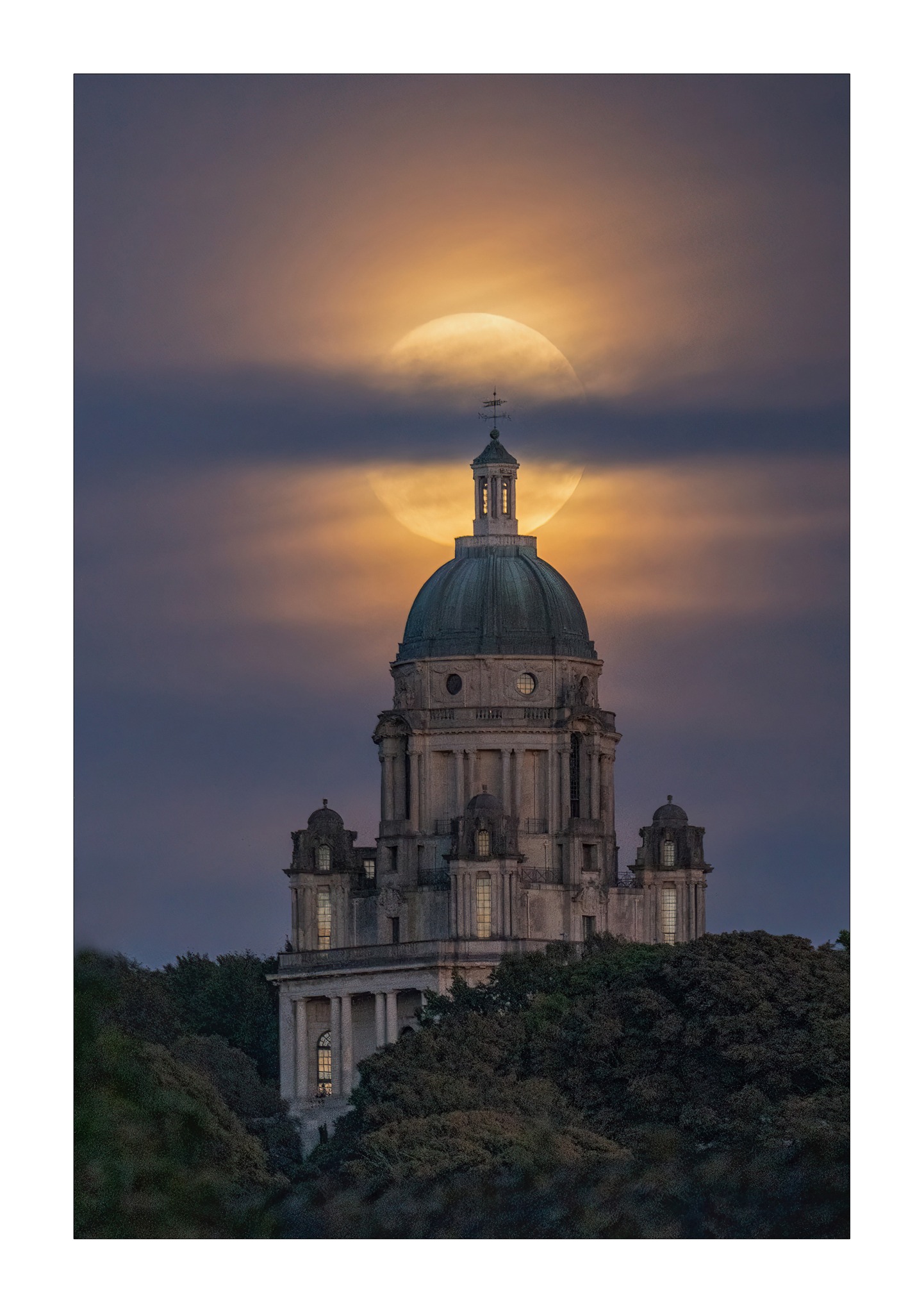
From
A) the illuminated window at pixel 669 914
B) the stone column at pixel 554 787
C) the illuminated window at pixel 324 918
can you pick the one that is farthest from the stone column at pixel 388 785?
the illuminated window at pixel 669 914

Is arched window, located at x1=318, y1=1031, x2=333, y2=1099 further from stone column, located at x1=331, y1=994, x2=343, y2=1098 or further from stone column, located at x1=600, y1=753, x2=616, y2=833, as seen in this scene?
stone column, located at x1=600, y1=753, x2=616, y2=833

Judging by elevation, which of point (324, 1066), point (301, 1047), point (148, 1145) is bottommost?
point (148, 1145)

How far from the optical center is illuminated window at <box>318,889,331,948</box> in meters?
172

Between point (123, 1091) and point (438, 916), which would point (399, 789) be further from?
point (123, 1091)

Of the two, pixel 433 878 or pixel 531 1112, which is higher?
pixel 433 878

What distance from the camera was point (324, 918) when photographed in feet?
564

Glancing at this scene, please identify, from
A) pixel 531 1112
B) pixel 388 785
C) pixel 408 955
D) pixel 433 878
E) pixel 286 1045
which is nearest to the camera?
pixel 531 1112

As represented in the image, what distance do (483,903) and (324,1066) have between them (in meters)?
8.59

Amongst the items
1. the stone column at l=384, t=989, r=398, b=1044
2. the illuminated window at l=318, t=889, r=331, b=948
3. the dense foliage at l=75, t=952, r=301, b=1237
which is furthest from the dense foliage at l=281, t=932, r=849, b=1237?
the illuminated window at l=318, t=889, r=331, b=948

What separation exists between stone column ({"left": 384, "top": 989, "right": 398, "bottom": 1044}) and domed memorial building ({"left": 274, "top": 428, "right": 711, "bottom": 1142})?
2011 mm

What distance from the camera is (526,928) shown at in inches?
6540

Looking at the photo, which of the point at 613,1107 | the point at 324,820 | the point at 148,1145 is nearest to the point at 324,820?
the point at 324,820

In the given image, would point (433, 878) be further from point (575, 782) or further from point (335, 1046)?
point (335, 1046)

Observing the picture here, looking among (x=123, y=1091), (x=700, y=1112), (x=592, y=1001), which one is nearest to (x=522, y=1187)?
(x=123, y=1091)
